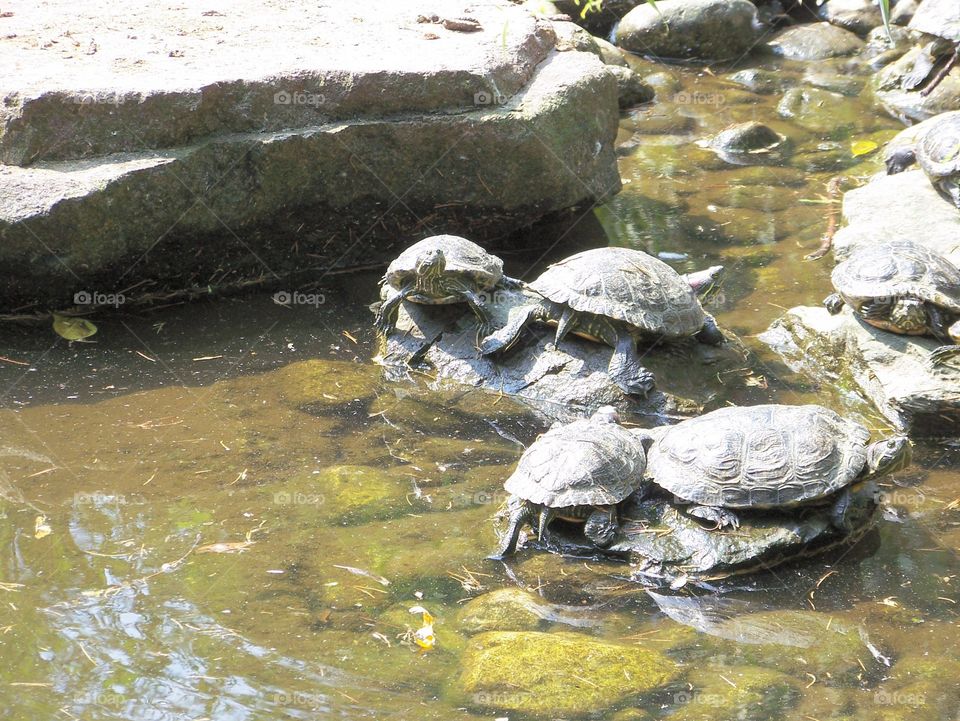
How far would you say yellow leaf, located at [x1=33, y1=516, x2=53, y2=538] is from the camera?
499 cm

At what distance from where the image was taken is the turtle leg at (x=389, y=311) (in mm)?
6831

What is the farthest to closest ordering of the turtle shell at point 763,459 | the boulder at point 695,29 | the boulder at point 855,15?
the boulder at point 855,15 < the boulder at point 695,29 < the turtle shell at point 763,459

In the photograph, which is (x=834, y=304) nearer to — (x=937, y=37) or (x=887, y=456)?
(x=887, y=456)

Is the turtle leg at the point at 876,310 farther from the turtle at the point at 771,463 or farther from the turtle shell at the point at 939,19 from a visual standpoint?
the turtle shell at the point at 939,19

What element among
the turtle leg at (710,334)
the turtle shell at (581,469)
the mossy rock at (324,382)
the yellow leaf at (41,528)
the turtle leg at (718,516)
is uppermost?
the turtle shell at (581,469)

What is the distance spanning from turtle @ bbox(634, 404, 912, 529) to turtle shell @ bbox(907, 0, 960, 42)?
7948 millimetres

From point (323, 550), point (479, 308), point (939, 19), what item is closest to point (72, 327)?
point (479, 308)

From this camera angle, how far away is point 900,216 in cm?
799

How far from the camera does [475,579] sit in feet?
15.6

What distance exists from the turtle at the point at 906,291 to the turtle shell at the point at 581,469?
2.18 m

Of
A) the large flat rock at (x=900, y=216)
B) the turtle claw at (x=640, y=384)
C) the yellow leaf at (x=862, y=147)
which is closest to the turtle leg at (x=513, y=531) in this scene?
the turtle claw at (x=640, y=384)

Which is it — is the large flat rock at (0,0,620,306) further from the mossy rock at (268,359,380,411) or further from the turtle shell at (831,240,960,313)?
the turtle shell at (831,240,960,313)

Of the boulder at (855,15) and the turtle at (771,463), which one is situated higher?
the turtle at (771,463)

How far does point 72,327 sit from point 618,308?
3.78m
